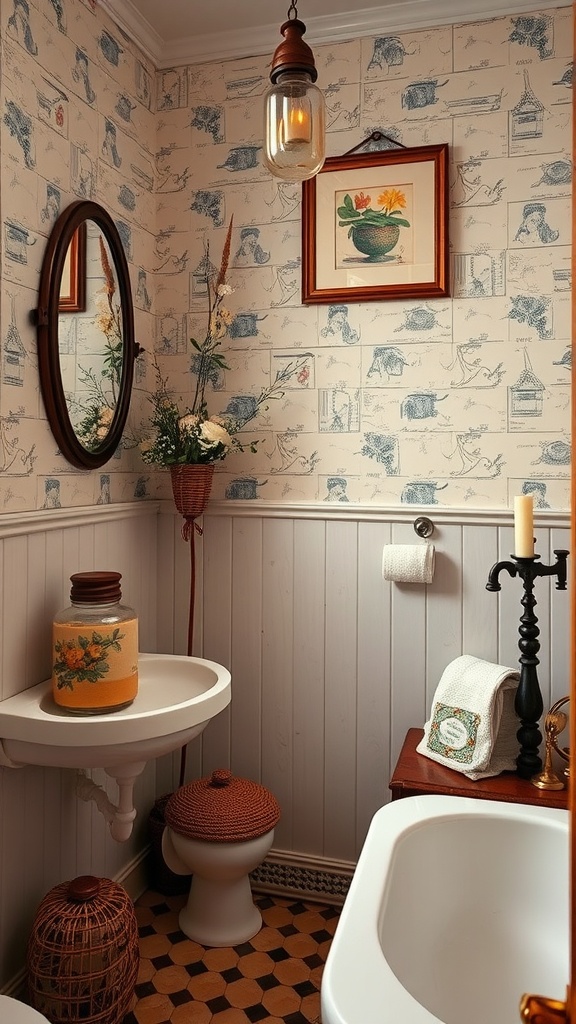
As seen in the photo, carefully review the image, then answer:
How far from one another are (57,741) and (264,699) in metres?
0.94

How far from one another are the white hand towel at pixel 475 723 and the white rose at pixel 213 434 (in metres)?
0.95

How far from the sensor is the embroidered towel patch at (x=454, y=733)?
1.88 m

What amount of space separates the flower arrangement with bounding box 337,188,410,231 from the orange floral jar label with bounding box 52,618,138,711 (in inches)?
56.4

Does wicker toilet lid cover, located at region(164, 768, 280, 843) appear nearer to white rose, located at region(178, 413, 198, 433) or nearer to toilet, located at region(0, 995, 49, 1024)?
toilet, located at region(0, 995, 49, 1024)

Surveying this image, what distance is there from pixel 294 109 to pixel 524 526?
45.0 inches

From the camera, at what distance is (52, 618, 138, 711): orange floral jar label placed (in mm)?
1739

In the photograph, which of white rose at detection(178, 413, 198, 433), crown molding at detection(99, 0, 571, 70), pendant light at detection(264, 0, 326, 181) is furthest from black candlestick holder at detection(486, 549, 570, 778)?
crown molding at detection(99, 0, 571, 70)

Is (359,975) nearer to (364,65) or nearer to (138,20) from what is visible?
(364,65)

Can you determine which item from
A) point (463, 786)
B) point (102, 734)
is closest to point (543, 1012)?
point (102, 734)

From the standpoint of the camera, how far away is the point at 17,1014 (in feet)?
4.29

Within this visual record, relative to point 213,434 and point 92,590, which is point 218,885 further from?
point 213,434

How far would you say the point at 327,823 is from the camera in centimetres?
237

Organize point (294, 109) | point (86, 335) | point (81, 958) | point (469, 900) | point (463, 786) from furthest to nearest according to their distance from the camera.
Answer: point (86, 335)
point (463, 786)
point (81, 958)
point (469, 900)
point (294, 109)

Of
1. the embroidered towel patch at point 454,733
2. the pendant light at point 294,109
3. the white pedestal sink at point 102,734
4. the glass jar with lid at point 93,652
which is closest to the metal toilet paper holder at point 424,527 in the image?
the embroidered towel patch at point 454,733
